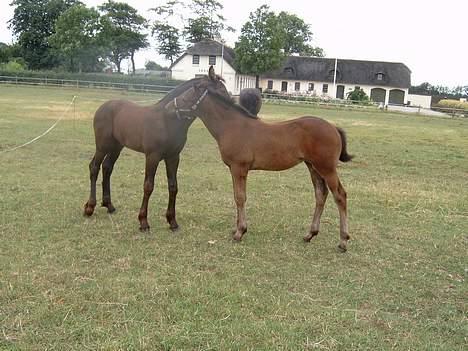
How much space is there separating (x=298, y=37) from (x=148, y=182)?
240ft

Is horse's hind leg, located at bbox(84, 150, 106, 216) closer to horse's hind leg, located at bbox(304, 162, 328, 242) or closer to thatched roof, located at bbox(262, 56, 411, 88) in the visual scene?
horse's hind leg, located at bbox(304, 162, 328, 242)

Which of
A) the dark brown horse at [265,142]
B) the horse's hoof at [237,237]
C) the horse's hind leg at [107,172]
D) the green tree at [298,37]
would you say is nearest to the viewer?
the dark brown horse at [265,142]

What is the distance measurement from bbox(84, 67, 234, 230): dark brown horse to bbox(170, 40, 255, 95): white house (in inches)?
1934

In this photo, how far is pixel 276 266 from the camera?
5.02 m

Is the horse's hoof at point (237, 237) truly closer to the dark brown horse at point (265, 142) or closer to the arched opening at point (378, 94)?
the dark brown horse at point (265, 142)

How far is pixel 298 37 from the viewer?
7431 centimetres

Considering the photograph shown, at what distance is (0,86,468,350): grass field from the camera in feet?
11.6

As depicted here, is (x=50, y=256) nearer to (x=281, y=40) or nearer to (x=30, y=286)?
(x=30, y=286)

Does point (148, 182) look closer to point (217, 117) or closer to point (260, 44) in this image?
point (217, 117)

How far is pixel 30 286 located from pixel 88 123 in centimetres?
1432

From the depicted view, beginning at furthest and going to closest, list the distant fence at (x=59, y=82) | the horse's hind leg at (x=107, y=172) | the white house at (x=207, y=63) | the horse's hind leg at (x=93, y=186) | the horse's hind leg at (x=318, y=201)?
the white house at (x=207, y=63)
the distant fence at (x=59, y=82)
the horse's hind leg at (x=107, y=172)
the horse's hind leg at (x=93, y=186)
the horse's hind leg at (x=318, y=201)

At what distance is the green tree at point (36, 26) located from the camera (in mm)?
63219

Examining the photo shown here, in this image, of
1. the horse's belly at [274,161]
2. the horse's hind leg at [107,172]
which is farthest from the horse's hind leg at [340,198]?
the horse's hind leg at [107,172]

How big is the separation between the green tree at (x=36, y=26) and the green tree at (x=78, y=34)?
23.0 ft
